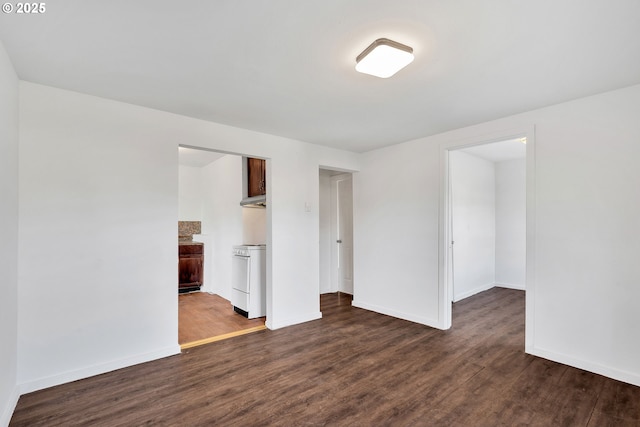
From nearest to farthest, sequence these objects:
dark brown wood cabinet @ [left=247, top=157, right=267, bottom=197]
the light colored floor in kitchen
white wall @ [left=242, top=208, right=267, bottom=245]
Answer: the light colored floor in kitchen, dark brown wood cabinet @ [left=247, top=157, right=267, bottom=197], white wall @ [left=242, top=208, right=267, bottom=245]

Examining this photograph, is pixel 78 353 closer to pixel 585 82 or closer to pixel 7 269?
pixel 7 269

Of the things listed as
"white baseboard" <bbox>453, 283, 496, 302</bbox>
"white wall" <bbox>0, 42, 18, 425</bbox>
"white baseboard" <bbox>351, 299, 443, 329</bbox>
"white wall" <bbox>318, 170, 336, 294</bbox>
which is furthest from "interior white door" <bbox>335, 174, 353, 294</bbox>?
"white wall" <bbox>0, 42, 18, 425</bbox>

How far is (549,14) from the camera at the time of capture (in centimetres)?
165

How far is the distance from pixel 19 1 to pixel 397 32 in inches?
79.1

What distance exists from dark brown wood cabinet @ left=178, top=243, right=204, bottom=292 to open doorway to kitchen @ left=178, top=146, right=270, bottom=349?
0.02 meters

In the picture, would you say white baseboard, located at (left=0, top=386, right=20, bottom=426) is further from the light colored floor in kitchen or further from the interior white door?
the interior white door

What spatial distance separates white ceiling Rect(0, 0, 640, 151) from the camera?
1633 millimetres

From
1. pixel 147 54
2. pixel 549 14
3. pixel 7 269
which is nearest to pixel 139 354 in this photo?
pixel 7 269

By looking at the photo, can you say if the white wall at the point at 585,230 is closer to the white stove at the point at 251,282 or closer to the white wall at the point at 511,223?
the white stove at the point at 251,282

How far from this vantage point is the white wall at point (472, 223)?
5.26 meters

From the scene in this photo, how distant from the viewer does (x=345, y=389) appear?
7.98ft

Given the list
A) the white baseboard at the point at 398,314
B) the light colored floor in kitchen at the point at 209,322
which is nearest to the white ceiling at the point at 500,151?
the white baseboard at the point at 398,314

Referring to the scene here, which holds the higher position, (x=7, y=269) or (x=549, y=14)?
(x=549, y=14)

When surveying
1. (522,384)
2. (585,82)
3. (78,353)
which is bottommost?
(522,384)
